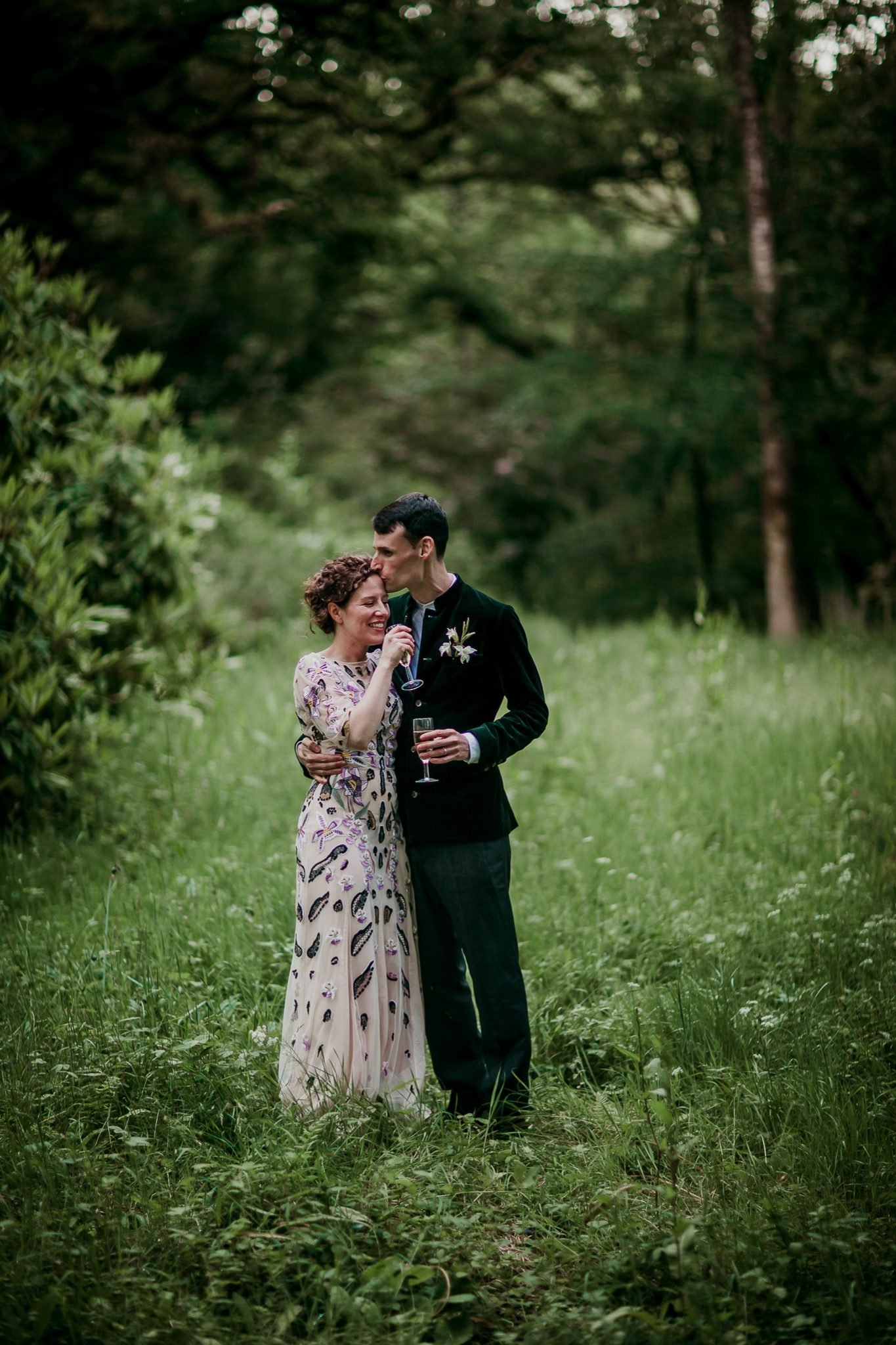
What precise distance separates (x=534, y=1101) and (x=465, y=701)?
4.82 ft

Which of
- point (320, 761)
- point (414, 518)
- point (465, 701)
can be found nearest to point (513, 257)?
point (414, 518)

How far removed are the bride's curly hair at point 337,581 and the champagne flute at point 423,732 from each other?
43 cm

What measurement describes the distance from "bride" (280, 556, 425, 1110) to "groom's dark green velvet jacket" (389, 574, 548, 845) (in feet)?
0.39

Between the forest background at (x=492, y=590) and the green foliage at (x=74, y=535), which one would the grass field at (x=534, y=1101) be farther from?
the green foliage at (x=74, y=535)

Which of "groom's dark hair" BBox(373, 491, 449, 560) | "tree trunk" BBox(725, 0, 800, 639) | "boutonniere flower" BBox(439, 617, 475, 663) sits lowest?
"boutonniere flower" BBox(439, 617, 475, 663)

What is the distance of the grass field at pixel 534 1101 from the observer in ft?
9.07

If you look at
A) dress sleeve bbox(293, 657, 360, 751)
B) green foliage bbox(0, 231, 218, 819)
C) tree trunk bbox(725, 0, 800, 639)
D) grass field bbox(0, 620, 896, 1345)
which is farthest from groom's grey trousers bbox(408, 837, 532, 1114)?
tree trunk bbox(725, 0, 800, 639)

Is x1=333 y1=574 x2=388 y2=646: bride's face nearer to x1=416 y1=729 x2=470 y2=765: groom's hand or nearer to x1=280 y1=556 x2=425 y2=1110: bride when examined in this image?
x1=280 y1=556 x2=425 y2=1110: bride

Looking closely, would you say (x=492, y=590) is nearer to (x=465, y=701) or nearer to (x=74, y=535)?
(x=74, y=535)

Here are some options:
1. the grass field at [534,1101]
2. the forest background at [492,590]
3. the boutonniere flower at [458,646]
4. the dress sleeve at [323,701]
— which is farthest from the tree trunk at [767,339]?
the dress sleeve at [323,701]

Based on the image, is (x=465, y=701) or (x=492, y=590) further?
(x=492, y=590)

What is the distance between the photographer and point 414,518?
3.50 m

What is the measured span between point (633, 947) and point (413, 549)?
2.31m

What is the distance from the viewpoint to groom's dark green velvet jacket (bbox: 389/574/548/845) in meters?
3.62
